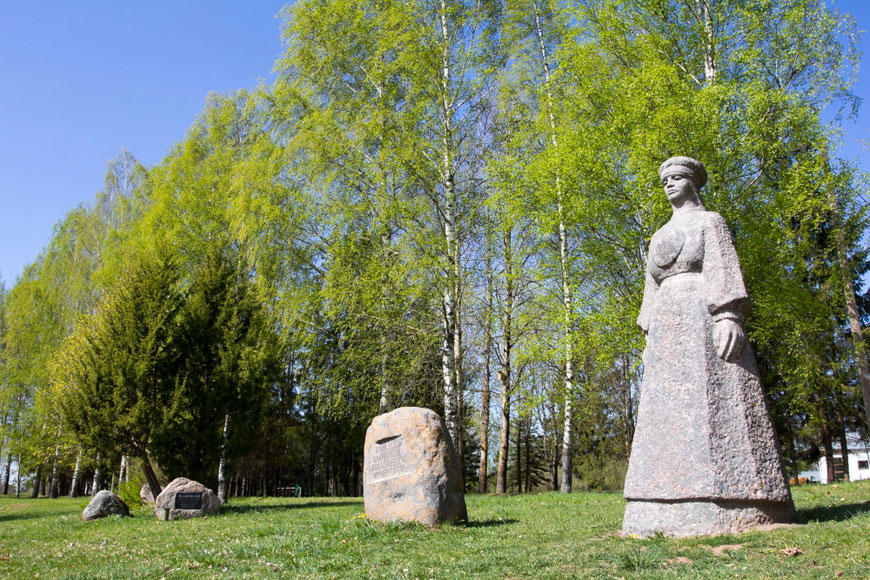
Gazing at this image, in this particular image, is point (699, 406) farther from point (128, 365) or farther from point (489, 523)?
point (128, 365)

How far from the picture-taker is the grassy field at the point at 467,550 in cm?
522

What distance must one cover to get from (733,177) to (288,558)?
1169 cm

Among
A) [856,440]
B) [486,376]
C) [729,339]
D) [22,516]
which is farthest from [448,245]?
[856,440]

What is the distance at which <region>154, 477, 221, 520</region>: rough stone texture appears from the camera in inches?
511

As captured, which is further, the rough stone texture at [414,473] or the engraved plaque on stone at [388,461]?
the engraved plaque on stone at [388,461]

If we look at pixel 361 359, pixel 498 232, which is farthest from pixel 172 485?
pixel 498 232

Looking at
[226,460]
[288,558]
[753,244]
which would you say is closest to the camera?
[288,558]

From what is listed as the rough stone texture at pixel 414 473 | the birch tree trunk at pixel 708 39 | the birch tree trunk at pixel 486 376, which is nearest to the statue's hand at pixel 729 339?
the rough stone texture at pixel 414 473

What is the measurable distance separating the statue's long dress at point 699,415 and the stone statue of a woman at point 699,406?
0.01 m

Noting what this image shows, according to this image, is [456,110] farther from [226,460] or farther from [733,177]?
[226,460]

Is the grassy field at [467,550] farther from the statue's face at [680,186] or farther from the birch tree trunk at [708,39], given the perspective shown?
the birch tree trunk at [708,39]

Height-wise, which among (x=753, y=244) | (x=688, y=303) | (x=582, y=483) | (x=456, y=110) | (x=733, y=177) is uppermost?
(x=456, y=110)

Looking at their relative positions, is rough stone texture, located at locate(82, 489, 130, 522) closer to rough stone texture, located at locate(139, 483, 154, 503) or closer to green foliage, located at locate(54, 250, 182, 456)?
green foliage, located at locate(54, 250, 182, 456)

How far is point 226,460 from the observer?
1742 centimetres
